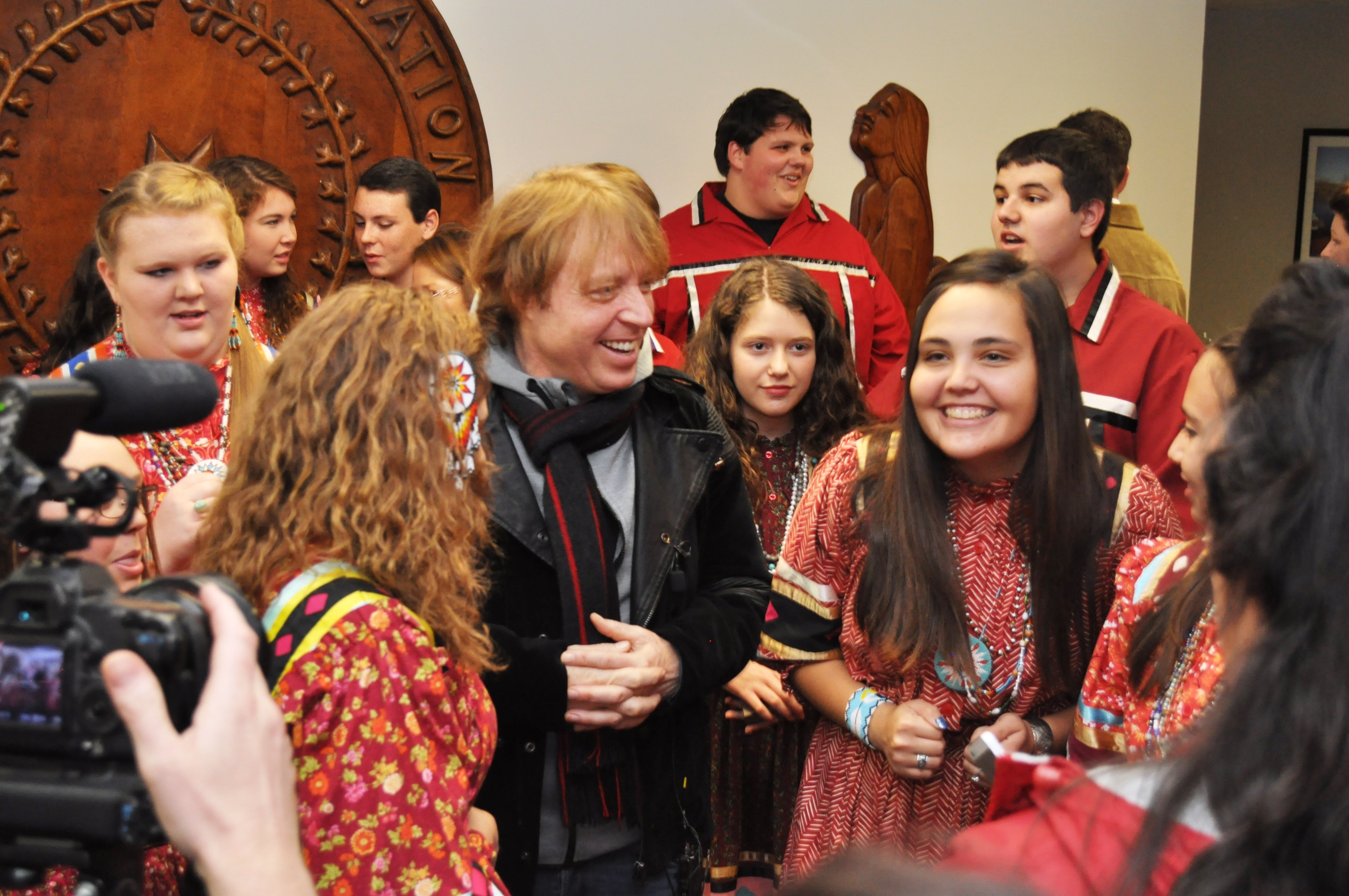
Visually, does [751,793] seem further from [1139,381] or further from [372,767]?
[372,767]

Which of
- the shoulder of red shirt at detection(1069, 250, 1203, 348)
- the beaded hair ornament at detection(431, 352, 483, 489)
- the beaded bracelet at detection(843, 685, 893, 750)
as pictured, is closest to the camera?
the beaded hair ornament at detection(431, 352, 483, 489)

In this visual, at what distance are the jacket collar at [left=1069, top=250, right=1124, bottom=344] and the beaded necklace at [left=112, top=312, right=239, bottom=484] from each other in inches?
74.5

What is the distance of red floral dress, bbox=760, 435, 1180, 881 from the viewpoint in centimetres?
183

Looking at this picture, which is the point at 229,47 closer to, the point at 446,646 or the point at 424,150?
the point at 424,150

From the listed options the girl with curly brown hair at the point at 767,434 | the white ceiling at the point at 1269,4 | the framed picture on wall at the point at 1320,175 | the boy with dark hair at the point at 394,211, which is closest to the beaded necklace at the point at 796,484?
the girl with curly brown hair at the point at 767,434

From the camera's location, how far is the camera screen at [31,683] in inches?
30.0

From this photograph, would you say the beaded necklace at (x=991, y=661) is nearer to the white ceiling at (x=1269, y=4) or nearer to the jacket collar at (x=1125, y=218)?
the jacket collar at (x=1125, y=218)

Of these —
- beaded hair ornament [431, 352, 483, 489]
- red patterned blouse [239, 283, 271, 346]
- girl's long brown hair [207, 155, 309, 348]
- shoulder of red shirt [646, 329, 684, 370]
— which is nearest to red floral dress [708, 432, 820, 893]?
shoulder of red shirt [646, 329, 684, 370]

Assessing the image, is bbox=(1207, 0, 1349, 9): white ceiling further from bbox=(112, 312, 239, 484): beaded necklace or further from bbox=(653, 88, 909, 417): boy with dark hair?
bbox=(112, 312, 239, 484): beaded necklace

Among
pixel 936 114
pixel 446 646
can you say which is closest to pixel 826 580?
pixel 446 646

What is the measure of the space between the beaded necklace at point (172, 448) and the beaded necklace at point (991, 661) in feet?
3.87

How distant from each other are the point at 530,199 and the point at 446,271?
4.89ft

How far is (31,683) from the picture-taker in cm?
76

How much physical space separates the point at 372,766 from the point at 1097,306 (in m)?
2.28
